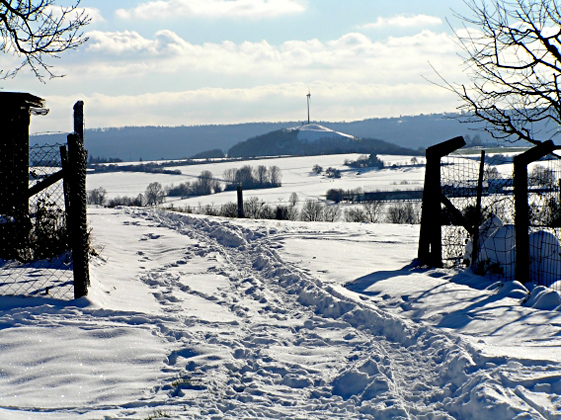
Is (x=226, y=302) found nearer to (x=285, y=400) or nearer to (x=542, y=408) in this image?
(x=285, y=400)

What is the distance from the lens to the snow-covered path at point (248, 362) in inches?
168

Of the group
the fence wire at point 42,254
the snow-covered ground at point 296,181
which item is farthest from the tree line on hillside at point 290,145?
the fence wire at point 42,254

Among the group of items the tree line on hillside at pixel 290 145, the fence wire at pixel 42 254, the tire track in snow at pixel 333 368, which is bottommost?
the tire track in snow at pixel 333 368

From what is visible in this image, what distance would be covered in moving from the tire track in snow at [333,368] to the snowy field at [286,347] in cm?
2

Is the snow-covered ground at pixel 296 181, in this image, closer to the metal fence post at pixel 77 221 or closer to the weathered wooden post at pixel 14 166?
the weathered wooden post at pixel 14 166

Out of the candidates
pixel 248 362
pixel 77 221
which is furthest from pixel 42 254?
pixel 248 362

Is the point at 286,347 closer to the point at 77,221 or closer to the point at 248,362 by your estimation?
the point at 248,362

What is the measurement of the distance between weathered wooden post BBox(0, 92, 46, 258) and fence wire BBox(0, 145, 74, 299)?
0.43ft

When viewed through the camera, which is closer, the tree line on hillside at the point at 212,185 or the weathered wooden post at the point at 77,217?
the weathered wooden post at the point at 77,217

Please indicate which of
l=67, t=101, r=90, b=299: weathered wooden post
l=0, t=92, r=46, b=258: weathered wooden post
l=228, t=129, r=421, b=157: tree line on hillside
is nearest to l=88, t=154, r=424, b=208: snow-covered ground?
l=0, t=92, r=46, b=258: weathered wooden post

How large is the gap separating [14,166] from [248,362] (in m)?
6.99

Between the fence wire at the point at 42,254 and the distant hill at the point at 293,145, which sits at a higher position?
the distant hill at the point at 293,145

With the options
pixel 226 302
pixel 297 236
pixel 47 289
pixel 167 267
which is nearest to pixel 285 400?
pixel 226 302

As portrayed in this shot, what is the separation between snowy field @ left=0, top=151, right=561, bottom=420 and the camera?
432cm
